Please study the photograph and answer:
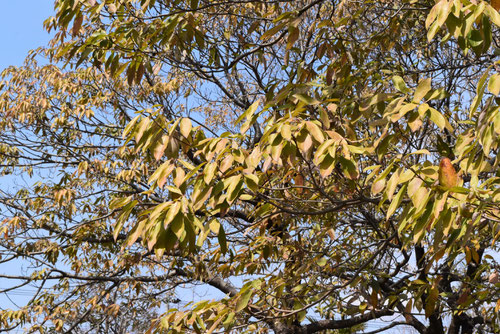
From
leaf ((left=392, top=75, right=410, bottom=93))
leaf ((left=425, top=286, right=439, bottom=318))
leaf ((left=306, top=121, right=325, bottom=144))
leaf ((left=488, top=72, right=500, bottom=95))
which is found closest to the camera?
leaf ((left=488, top=72, right=500, bottom=95))

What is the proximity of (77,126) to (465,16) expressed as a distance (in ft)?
18.5

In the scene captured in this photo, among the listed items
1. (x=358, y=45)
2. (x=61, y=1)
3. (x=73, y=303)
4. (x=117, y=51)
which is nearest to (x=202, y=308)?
(x=117, y=51)

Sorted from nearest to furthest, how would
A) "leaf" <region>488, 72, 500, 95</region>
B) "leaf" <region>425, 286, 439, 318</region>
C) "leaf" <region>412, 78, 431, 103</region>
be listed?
"leaf" <region>488, 72, 500, 95</region>, "leaf" <region>412, 78, 431, 103</region>, "leaf" <region>425, 286, 439, 318</region>

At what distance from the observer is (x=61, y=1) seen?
3309 mm

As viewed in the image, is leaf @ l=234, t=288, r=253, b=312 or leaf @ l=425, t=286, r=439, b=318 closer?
leaf @ l=234, t=288, r=253, b=312

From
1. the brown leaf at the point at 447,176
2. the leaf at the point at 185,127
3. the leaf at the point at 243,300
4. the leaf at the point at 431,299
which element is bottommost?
the leaf at the point at 431,299

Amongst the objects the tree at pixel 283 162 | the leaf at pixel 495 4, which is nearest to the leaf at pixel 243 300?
the tree at pixel 283 162

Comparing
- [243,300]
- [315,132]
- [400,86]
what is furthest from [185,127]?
[400,86]

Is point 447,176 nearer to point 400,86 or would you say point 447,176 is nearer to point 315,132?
point 315,132

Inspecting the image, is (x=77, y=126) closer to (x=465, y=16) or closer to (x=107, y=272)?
(x=107, y=272)

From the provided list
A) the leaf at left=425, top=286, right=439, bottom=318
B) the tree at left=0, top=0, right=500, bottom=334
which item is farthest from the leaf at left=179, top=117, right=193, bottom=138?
the leaf at left=425, top=286, right=439, bottom=318

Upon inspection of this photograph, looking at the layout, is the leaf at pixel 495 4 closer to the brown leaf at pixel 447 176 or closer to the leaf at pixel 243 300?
the brown leaf at pixel 447 176

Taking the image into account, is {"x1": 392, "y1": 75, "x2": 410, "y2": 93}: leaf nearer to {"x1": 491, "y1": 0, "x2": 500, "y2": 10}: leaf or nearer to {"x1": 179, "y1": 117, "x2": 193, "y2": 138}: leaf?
{"x1": 491, "y1": 0, "x2": 500, "y2": 10}: leaf

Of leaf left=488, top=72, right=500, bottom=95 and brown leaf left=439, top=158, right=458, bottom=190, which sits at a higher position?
leaf left=488, top=72, right=500, bottom=95
